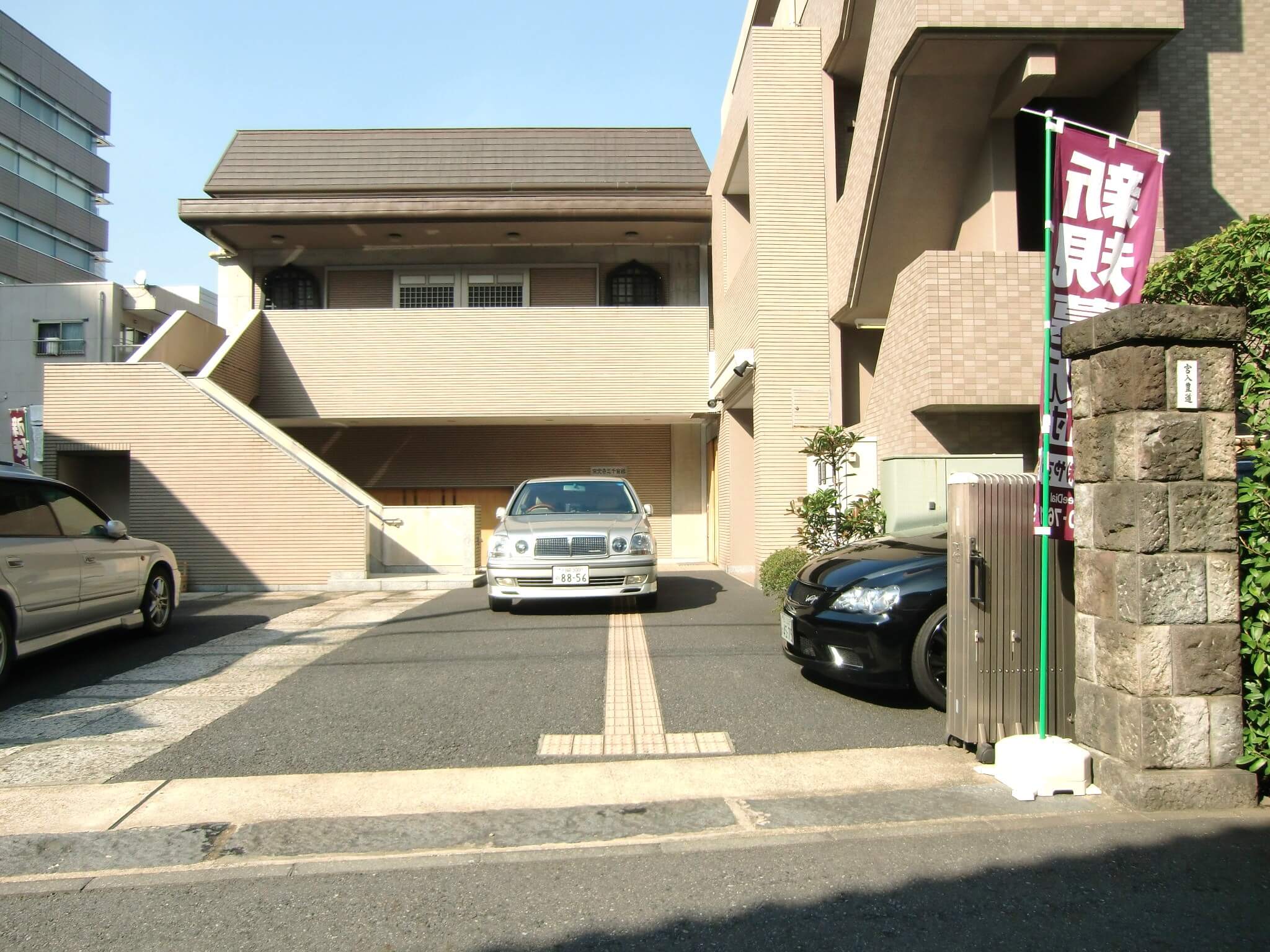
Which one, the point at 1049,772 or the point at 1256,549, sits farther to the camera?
the point at 1049,772

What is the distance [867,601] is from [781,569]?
4774mm

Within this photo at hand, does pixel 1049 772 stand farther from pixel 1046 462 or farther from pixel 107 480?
pixel 107 480

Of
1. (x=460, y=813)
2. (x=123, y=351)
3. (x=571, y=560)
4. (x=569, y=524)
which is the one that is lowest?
(x=460, y=813)

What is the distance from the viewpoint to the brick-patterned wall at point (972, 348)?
361 inches

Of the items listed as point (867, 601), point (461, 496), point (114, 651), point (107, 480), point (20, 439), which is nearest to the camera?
point (867, 601)

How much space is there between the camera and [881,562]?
581cm

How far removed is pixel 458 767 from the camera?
15.3ft

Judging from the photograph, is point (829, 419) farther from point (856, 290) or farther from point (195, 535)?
point (195, 535)

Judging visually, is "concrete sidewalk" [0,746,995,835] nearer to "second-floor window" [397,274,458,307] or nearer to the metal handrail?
"second-floor window" [397,274,458,307]

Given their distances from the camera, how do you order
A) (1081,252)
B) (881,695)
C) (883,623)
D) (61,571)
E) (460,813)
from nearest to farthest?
(460,813) → (1081,252) → (883,623) → (881,695) → (61,571)

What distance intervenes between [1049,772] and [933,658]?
Result: 1349mm

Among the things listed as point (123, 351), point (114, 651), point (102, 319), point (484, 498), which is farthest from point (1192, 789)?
point (102, 319)

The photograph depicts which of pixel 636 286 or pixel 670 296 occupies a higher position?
pixel 636 286

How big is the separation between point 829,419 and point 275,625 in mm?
7822
